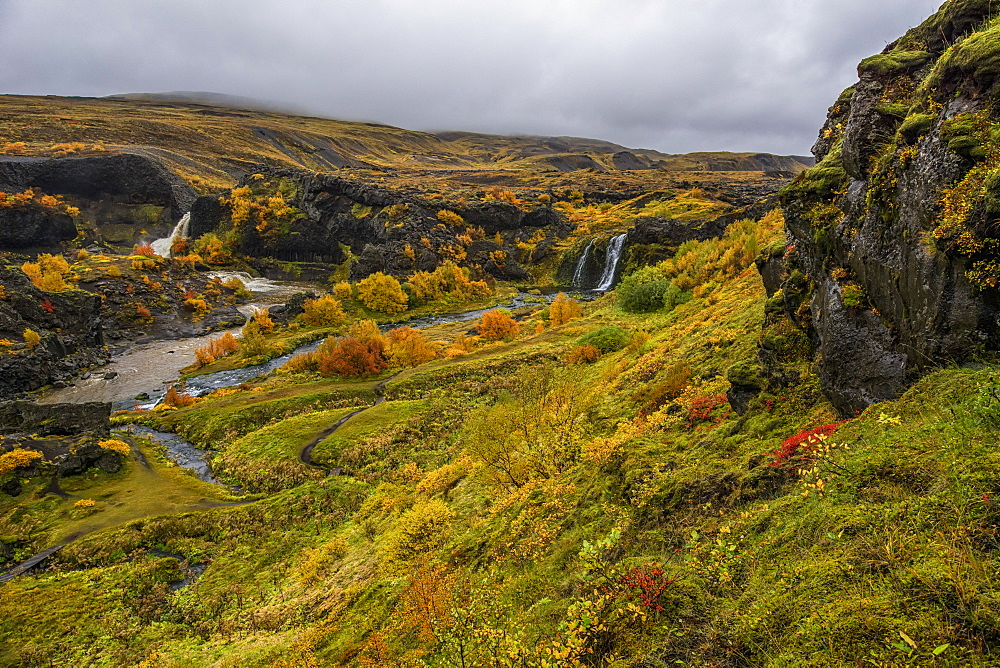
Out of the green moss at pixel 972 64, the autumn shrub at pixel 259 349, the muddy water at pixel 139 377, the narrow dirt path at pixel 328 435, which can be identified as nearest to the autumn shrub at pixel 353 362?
the narrow dirt path at pixel 328 435

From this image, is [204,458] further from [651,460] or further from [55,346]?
[55,346]

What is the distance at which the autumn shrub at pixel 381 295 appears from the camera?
84.7m

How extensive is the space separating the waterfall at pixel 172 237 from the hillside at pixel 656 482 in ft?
350

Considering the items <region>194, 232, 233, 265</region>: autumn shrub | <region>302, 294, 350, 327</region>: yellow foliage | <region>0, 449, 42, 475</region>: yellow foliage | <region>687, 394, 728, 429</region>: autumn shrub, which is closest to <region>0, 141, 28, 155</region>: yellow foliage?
<region>194, 232, 233, 265</region>: autumn shrub

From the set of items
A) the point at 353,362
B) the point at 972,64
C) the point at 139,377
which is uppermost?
the point at 972,64

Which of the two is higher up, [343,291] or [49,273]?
[343,291]

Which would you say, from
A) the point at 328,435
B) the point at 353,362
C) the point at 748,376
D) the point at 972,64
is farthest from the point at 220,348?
the point at 972,64

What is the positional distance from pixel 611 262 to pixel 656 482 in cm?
9669

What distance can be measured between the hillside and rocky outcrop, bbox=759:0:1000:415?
5 centimetres

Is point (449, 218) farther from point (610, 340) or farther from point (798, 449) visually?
point (798, 449)

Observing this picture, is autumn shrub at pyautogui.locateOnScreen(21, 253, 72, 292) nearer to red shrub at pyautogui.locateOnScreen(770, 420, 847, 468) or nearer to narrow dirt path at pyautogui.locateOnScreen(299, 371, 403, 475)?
narrow dirt path at pyautogui.locateOnScreen(299, 371, 403, 475)

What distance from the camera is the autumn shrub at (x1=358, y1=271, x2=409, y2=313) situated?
278ft

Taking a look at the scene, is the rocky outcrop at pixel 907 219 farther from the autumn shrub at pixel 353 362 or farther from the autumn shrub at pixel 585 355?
the autumn shrub at pixel 353 362

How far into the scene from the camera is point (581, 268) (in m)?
109
